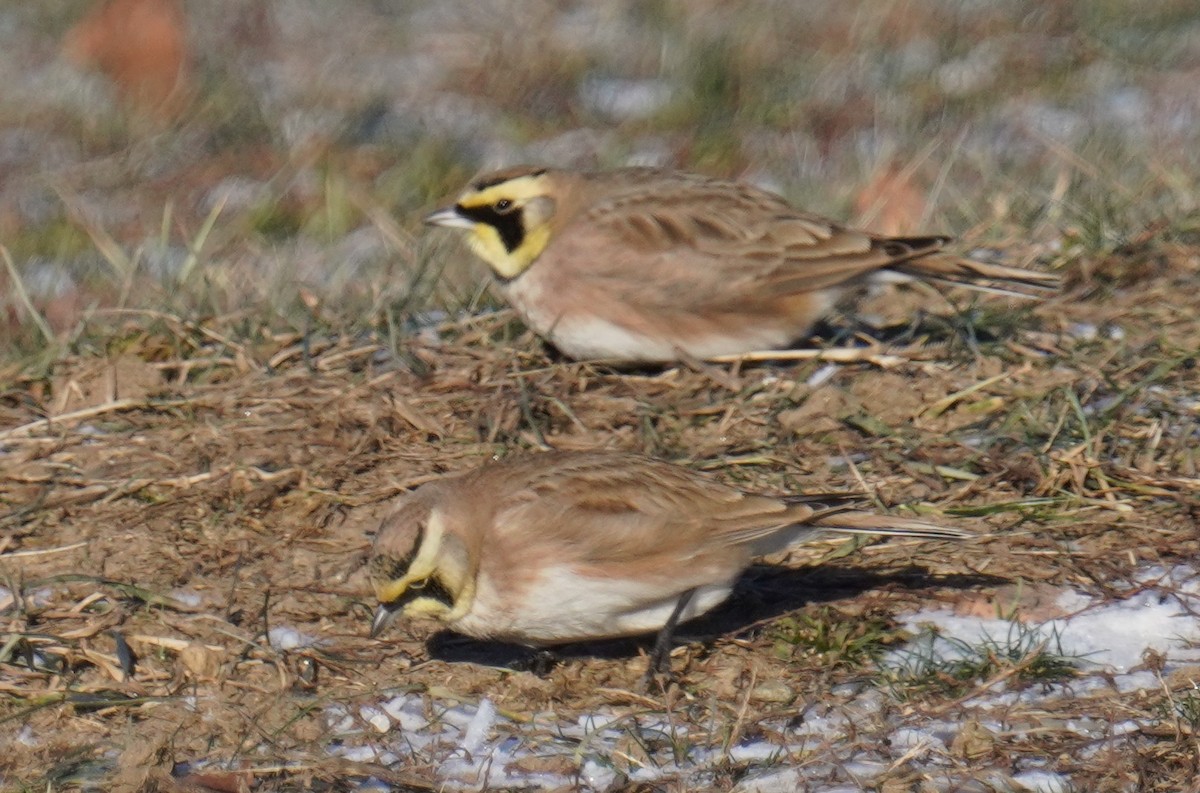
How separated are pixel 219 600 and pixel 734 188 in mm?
2900

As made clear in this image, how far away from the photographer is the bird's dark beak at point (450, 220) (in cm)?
693

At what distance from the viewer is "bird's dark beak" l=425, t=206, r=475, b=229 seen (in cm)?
693

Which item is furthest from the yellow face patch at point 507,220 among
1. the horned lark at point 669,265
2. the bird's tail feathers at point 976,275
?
the bird's tail feathers at point 976,275

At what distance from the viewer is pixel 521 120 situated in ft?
40.0

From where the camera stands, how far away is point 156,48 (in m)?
12.6

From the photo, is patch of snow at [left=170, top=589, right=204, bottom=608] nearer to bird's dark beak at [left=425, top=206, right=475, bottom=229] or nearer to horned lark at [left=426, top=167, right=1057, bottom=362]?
horned lark at [left=426, top=167, right=1057, bottom=362]

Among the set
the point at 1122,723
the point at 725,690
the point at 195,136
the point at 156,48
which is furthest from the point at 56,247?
the point at 1122,723

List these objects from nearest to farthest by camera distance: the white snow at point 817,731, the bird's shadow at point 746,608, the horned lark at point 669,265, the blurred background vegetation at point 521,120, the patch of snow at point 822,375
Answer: the white snow at point 817,731, the bird's shadow at point 746,608, the patch of snow at point 822,375, the horned lark at point 669,265, the blurred background vegetation at point 521,120

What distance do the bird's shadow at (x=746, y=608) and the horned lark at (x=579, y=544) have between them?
0.54 feet

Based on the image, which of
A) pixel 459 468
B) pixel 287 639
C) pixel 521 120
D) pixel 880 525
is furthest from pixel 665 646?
pixel 521 120

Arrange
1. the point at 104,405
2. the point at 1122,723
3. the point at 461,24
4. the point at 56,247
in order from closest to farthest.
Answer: the point at 1122,723
the point at 104,405
the point at 56,247
the point at 461,24

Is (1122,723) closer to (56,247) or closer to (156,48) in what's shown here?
(56,247)

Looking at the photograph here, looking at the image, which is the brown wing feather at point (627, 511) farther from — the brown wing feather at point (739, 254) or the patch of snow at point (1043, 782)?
the brown wing feather at point (739, 254)

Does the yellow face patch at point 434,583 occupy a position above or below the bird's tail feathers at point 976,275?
above
